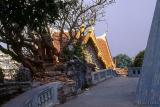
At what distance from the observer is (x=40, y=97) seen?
42.4ft

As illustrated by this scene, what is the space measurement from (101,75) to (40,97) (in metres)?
17.9

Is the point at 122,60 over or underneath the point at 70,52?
over

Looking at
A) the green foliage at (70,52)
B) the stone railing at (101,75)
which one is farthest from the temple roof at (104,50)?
the green foliage at (70,52)

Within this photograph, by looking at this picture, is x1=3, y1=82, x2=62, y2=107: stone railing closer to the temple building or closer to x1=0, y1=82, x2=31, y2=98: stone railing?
x1=0, y1=82, x2=31, y2=98: stone railing

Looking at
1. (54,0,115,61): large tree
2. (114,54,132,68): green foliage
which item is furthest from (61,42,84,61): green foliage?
(114,54,132,68): green foliage

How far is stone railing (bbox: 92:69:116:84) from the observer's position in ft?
90.8

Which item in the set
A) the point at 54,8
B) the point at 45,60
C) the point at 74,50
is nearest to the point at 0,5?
the point at 54,8

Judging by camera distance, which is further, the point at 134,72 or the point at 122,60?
the point at 122,60

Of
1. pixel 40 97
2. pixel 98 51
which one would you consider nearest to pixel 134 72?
pixel 98 51

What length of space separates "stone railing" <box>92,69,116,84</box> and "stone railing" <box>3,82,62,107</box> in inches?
421

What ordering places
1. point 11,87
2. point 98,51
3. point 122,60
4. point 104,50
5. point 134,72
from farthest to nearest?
1. point 122,60
2. point 104,50
3. point 98,51
4. point 134,72
5. point 11,87

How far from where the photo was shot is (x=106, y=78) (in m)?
31.9

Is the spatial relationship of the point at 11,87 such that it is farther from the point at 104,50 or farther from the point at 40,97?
the point at 104,50

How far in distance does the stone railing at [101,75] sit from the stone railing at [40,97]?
35.1ft
